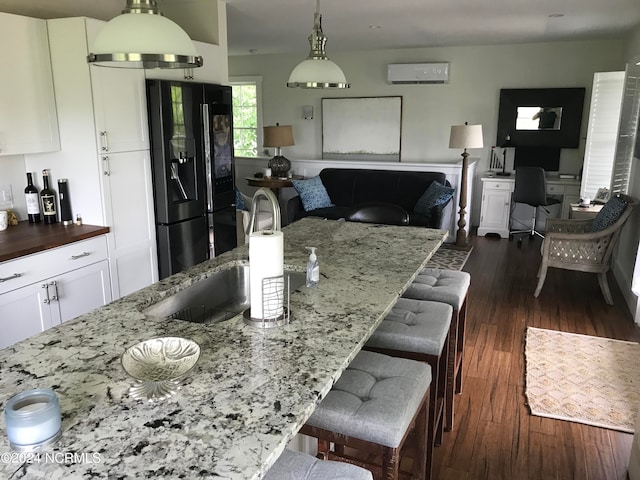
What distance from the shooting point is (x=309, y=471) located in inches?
54.4

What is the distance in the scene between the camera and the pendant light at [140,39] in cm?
165

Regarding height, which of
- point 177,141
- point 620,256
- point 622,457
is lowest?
point 622,457

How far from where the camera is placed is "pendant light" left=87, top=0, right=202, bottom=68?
1.65 m

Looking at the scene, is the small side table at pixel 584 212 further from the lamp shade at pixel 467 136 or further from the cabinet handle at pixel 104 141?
the cabinet handle at pixel 104 141

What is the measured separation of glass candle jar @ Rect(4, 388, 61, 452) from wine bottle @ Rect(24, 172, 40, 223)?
2.72m

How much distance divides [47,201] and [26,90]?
71 cm

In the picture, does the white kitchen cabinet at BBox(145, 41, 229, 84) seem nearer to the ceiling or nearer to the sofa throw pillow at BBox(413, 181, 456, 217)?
the ceiling

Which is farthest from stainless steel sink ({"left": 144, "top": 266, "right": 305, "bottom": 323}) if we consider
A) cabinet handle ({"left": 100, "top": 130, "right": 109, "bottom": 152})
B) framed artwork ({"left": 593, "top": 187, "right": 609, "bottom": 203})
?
framed artwork ({"left": 593, "top": 187, "right": 609, "bottom": 203})

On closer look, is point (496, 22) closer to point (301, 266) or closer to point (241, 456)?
point (301, 266)

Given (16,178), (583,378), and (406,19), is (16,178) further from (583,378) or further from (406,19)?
(583,378)

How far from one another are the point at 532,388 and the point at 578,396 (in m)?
0.25

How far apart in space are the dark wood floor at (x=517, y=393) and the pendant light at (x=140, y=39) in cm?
A: 210

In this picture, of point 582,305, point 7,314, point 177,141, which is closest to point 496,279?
Answer: point 582,305

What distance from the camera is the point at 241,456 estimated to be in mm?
1027
